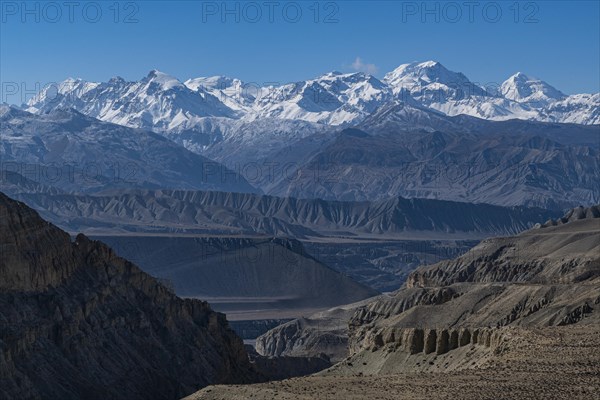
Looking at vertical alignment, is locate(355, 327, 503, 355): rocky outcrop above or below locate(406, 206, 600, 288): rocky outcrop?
below

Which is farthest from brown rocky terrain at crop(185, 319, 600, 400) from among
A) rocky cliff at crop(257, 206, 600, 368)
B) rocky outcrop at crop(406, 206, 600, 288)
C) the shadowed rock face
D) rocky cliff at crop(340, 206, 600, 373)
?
rocky outcrop at crop(406, 206, 600, 288)

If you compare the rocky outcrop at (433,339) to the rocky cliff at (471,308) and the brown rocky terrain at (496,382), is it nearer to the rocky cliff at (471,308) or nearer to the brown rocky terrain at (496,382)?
Result: the rocky cliff at (471,308)

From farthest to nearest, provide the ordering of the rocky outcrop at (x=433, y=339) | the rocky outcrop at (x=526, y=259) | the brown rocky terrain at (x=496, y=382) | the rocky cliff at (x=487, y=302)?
the rocky outcrop at (x=526, y=259), the rocky cliff at (x=487, y=302), the rocky outcrop at (x=433, y=339), the brown rocky terrain at (x=496, y=382)

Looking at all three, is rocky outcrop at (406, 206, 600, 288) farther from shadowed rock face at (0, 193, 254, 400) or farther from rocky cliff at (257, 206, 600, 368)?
shadowed rock face at (0, 193, 254, 400)

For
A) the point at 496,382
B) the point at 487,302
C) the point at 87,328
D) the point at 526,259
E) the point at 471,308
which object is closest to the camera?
the point at 496,382

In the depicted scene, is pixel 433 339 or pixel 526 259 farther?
pixel 526 259

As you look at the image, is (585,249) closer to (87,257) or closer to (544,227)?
(544,227)

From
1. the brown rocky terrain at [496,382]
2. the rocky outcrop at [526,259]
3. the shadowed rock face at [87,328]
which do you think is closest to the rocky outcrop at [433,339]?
the brown rocky terrain at [496,382]

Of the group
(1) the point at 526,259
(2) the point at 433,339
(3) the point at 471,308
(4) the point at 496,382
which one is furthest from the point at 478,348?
(1) the point at 526,259

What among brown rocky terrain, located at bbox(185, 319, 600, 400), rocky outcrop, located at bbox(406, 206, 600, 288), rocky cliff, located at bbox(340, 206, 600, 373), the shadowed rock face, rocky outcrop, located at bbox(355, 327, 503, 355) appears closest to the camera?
brown rocky terrain, located at bbox(185, 319, 600, 400)

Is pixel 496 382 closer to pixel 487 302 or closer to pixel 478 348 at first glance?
pixel 478 348
